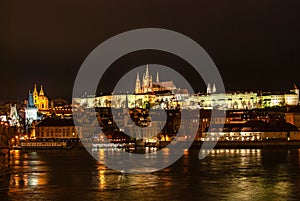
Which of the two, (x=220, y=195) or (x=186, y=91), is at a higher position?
(x=186, y=91)

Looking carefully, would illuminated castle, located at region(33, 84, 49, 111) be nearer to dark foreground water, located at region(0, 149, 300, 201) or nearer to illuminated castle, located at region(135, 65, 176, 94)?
illuminated castle, located at region(135, 65, 176, 94)

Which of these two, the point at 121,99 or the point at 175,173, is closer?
the point at 175,173

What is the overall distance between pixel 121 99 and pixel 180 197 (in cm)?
6456

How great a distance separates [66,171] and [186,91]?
6270 centimetres

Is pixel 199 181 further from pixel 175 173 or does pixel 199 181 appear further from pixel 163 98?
pixel 163 98

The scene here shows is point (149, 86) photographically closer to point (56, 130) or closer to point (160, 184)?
point (56, 130)

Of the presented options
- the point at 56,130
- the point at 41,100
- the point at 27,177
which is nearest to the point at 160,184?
the point at 27,177

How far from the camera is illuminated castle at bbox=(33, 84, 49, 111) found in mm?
80688

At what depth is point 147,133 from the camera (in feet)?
160

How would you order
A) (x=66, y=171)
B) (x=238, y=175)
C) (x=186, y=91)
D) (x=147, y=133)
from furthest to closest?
1. (x=186, y=91)
2. (x=147, y=133)
3. (x=66, y=171)
4. (x=238, y=175)

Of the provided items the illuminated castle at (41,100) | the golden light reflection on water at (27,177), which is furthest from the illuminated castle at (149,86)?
the golden light reflection on water at (27,177)

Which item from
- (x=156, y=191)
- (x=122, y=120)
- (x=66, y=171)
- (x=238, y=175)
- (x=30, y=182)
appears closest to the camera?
(x=156, y=191)

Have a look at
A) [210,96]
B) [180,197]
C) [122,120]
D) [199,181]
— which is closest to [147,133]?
[122,120]

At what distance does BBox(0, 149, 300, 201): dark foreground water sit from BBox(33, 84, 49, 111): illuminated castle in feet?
196
